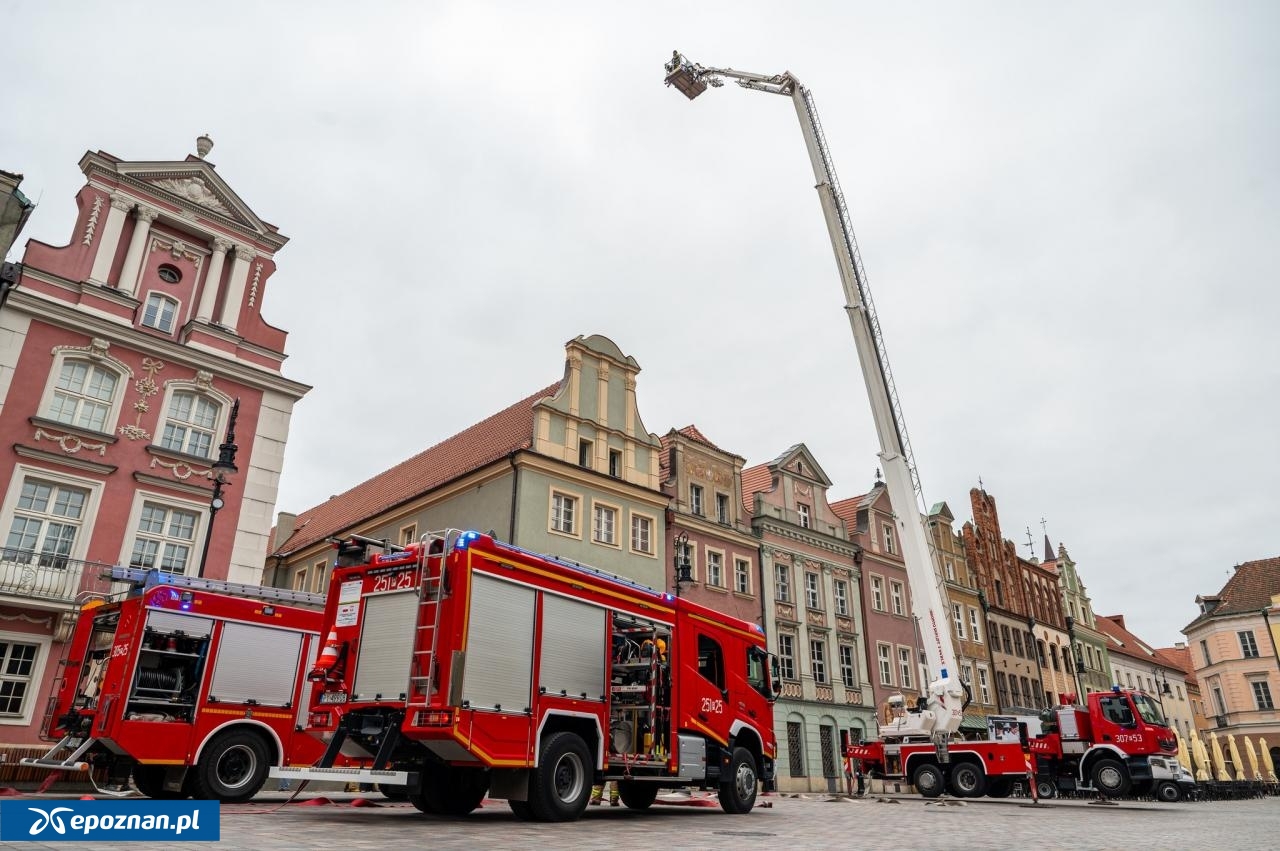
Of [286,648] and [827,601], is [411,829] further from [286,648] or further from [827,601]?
[827,601]

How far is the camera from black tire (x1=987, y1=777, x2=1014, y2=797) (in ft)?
72.1

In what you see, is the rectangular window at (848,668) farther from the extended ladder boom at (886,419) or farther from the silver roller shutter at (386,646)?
the silver roller shutter at (386,646)

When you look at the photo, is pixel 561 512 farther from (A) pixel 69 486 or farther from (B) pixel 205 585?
(B) pixel 205 585

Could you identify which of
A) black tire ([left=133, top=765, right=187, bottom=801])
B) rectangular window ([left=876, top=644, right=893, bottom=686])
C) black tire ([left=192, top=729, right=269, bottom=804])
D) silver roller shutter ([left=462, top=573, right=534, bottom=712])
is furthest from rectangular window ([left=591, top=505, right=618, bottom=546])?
silver roller shutter ([left=462, top=573, right=534, bottom=712])

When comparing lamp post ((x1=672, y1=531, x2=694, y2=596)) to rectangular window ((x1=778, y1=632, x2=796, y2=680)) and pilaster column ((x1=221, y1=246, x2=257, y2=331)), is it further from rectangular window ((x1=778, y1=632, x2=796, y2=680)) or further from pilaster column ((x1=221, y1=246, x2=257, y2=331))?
pilaster column ((x1=221, y1=246, x2=257, y2=331))

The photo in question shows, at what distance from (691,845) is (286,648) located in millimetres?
8453

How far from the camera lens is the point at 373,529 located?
109ft

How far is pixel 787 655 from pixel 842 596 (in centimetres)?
501

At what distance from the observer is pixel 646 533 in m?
29.8

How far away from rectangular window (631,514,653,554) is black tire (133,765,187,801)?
17759 millimetres

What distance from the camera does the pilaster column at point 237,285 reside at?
75.6 ft

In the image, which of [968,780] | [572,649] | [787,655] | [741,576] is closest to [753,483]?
[741,576]

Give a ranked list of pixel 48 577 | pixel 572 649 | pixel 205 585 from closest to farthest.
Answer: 1. pixel 572 649
2. pixel 205 585
3. pixel 48 577

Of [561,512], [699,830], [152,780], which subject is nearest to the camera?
[699,830]
